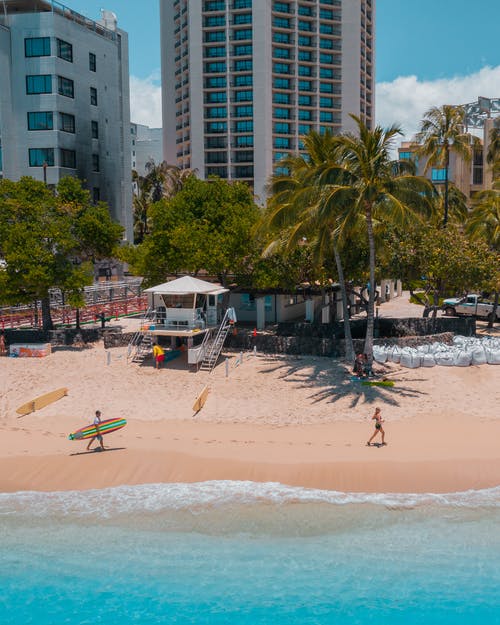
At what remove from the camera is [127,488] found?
1939 cm

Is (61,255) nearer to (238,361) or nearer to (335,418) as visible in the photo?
(238,361)

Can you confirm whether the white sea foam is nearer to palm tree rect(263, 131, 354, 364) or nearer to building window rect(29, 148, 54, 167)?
palm tree rect(263, 131, 354, 364)

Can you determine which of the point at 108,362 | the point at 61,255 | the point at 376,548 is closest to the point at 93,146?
the point at 61,255

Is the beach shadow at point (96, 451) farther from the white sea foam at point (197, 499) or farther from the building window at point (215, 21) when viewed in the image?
the building window at point (215, 21)

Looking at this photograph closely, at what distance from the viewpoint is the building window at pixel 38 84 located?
181 ft

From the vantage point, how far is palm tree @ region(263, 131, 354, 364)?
2628 centimetres

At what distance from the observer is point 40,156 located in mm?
55531

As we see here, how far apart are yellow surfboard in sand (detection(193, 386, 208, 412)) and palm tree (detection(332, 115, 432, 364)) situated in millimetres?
8779

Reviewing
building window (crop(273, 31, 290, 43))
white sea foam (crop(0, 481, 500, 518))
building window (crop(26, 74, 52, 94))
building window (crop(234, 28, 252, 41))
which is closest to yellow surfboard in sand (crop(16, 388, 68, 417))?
white sea foam (crop(0, 481, 500, 518))

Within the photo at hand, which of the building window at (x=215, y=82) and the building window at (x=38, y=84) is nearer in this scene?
the building window at (x=38, y=84)

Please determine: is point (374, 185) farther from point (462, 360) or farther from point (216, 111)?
point (216, 111)

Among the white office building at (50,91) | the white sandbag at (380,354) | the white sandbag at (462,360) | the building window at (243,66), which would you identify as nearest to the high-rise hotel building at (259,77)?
the building window at (243,66)

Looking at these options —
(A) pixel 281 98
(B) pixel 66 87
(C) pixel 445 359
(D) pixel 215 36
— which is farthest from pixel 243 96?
(C) pixel 445 359

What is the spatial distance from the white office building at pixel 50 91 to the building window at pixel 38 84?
0.08 m
